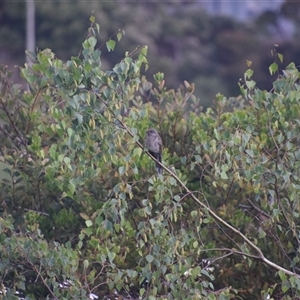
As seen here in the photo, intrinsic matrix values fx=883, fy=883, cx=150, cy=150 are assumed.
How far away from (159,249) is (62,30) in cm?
3116

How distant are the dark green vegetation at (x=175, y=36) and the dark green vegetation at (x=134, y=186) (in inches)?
1070

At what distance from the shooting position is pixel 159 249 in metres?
4.45

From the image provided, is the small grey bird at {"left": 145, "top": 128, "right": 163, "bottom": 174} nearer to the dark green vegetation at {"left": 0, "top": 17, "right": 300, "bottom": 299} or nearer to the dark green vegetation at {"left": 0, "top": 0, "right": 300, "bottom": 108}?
the dark green vegetation at {"left": 0, "top": 17, "right": 300, "bottom": 299}

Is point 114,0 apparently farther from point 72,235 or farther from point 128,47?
point 72,235

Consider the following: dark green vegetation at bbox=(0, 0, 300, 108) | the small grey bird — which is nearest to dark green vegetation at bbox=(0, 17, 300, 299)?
the small grey bird

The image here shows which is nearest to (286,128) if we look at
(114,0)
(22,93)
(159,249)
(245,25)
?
(159,249)

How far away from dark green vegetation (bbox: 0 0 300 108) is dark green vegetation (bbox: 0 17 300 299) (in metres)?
27.2

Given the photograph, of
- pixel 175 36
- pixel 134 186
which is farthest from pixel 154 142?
pixel 175 36

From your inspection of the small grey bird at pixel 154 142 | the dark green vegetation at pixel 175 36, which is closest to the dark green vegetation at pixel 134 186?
the small grey bird at pixel 154 142

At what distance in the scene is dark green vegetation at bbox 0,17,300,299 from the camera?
4250 mm

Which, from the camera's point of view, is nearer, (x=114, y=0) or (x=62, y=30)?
(x=62, y=30)

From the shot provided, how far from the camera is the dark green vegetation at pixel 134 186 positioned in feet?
13.9

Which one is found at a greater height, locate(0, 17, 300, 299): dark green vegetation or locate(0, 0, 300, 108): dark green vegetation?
locate(0, 0, 300, 108): dark green vegetation

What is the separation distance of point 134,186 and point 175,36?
3478 centimetres
